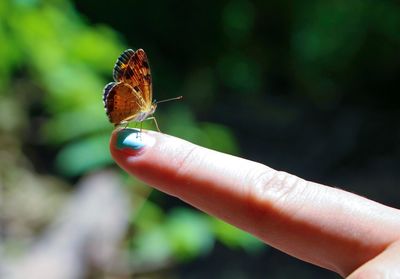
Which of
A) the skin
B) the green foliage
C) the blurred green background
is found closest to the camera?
the skin

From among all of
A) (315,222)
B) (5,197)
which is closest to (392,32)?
(5,197)

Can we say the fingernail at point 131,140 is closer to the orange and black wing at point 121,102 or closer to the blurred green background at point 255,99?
the orange and black wing at point 121,102

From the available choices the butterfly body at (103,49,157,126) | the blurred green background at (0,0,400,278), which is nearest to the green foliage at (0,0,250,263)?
the blurred green background at (0,0,400,278)

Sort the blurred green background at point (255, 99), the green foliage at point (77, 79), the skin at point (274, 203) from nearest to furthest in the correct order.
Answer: the skin at point (274, 203) < the green foliage at point (77, 79) < the blurred green background at point (255, 99)

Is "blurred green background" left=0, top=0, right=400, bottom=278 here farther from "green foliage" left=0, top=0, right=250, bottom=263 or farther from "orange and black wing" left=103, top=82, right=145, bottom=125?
→ "orange and black wing" left=103, top=82, right=145, bottom=125

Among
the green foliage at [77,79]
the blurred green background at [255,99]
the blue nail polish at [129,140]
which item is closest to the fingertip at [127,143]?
the blue nail polish at [129,140]

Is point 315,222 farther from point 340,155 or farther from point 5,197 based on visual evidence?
point 340,155

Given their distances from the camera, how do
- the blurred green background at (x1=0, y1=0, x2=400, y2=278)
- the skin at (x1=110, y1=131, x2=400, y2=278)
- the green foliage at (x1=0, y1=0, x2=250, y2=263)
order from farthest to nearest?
the blurred green background at (x1=0, y1=0, x2=400, y2=278) < the green foliage at (x1=0, y1=0, x2=250, y2=263) < the skin at (x1=110, y1=131, x2=400, y2=278)

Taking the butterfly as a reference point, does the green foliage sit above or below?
above
